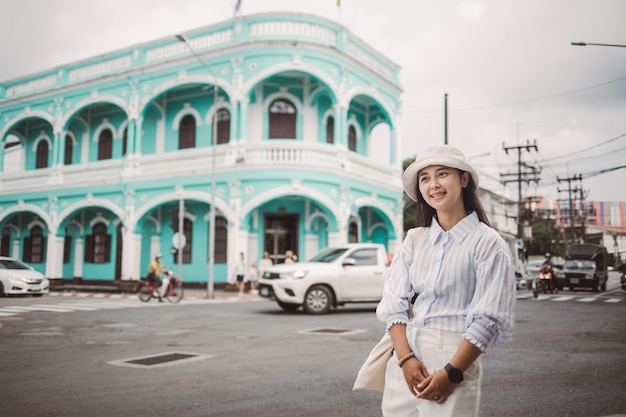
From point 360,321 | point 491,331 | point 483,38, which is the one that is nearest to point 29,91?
point 360,321

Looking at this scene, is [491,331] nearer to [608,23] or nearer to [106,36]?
[608,23]

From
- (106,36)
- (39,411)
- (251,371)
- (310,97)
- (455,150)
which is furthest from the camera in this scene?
(310,97)

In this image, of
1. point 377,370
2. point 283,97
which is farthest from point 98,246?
point 377,370

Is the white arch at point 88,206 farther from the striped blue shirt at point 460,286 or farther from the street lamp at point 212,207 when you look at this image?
the striped blue shirt at point 460,286

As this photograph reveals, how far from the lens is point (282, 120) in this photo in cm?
2367

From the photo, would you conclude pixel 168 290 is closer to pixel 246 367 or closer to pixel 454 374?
pixel 246 367

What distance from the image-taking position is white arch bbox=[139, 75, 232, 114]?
885 inches

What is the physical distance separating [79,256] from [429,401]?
28244 mm

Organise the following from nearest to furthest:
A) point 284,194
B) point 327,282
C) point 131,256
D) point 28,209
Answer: point 327,282 < point 284,194 < point 131,256 < point 28,209

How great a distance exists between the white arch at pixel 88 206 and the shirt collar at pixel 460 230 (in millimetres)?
23768

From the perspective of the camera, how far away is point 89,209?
91.6 ft

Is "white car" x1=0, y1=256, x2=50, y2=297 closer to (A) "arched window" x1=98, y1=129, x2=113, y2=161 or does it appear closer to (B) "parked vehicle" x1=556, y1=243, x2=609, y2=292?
(A) "arched window" x1=98, y1=129, x2=113, y2=161

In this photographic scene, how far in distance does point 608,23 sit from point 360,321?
317 inches

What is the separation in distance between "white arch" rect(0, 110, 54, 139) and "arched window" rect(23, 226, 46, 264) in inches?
202
